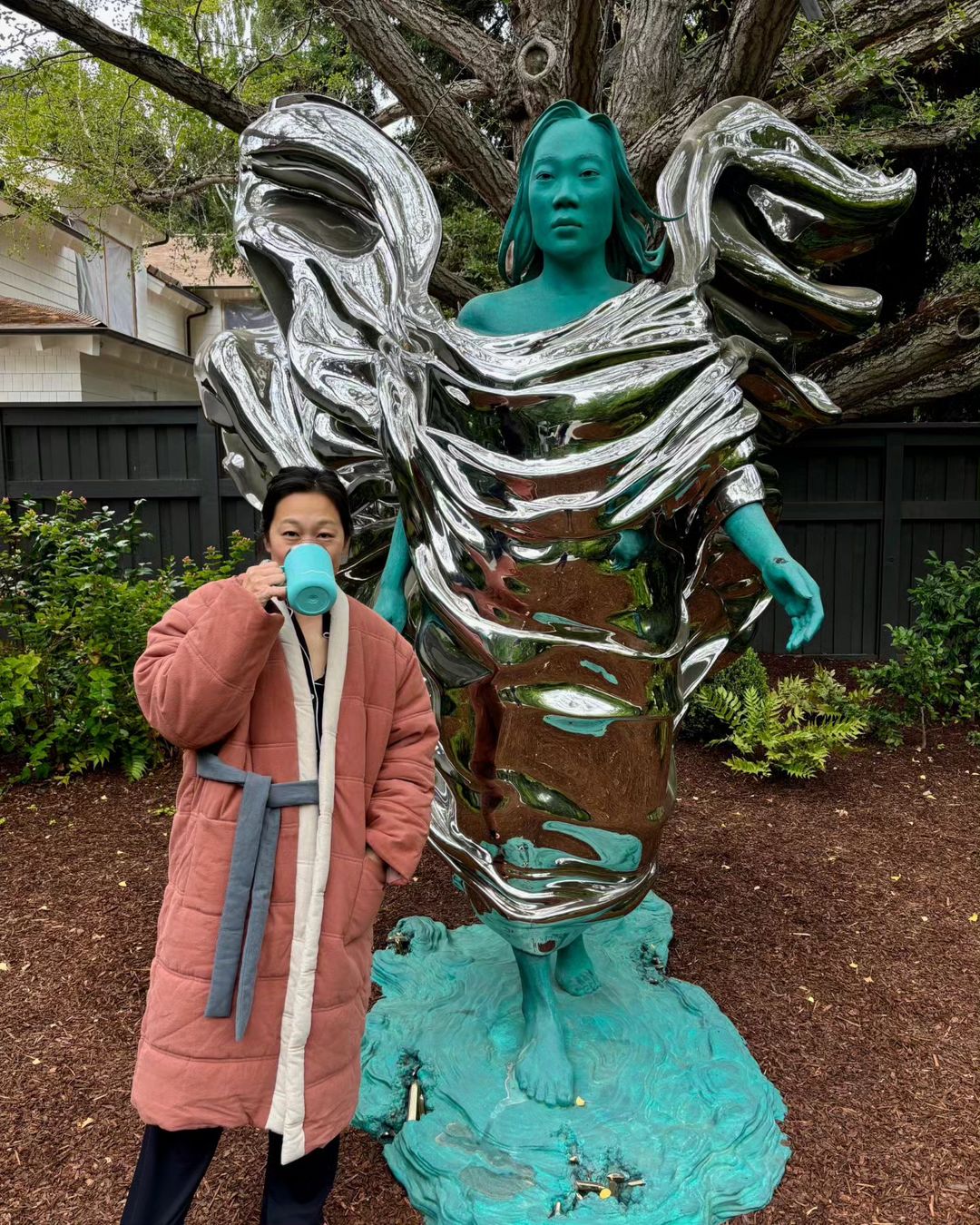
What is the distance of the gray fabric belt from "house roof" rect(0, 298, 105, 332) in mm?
9461

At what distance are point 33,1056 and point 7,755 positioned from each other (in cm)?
270

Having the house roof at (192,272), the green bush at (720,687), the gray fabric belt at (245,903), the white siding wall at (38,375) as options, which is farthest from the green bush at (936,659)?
the house roof at (192,272)

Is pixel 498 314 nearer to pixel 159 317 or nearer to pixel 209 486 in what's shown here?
pixel 209 486

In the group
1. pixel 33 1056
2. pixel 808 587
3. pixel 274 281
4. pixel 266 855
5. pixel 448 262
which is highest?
pixel 448 262

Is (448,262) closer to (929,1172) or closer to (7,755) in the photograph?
(7,755)

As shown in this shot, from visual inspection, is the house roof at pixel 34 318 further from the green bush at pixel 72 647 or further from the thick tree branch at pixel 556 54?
the thick tree branch at pixel 556 54

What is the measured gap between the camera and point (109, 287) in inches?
488

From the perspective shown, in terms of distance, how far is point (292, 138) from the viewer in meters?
2.19

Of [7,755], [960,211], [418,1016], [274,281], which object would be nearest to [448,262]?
[960,211]

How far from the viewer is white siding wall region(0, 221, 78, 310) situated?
9617 mm

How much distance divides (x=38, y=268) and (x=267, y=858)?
11093 millimetres

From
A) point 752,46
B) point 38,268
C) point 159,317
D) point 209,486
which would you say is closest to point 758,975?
point 752,46

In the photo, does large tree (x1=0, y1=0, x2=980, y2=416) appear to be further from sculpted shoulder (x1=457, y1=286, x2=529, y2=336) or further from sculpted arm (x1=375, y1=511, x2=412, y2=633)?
sculpted arm (x1=375, y1=511, x2=412, y2=633)

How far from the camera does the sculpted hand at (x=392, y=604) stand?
2064 mm
